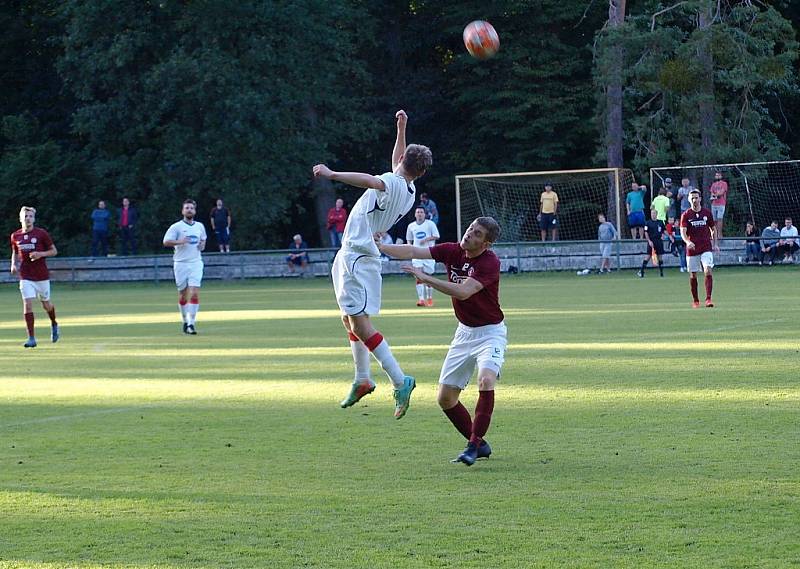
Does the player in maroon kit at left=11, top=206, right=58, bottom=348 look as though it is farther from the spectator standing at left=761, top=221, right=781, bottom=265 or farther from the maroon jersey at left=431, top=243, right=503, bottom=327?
the spectator standing at left=761, top=221, right=781, bottom=265

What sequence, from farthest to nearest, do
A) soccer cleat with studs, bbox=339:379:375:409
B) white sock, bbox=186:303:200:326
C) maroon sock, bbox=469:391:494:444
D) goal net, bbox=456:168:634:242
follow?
goal net, bbox=456:168:634:242
white sock, bbox=186:303:200:326
soccer cleat with studs, bbox=339:379:375:409
maroon sock, bbox=469:391:494:444

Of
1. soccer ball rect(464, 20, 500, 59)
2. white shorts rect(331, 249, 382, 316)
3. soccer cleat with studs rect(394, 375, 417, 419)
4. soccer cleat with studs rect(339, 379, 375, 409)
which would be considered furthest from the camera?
soccer ball rect(464, 20, 500, 59)

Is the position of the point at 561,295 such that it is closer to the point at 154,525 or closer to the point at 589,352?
the point at 589,352

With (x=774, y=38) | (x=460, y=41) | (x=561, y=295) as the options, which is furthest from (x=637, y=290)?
(x=460, y=41)

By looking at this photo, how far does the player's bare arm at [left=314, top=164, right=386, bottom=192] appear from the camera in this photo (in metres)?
9.85

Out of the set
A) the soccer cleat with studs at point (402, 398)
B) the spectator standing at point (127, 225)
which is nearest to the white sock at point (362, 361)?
the soccer cleat with studs at point (402, 398)

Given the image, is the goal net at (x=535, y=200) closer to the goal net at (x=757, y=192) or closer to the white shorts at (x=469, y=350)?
the goal net at (x=757, y=192)

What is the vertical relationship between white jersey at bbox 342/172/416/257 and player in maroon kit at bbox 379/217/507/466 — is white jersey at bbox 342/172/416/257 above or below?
above

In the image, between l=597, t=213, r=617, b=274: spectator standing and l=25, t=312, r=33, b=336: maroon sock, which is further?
l=597, t=213, r=617, b=274: spectator standing

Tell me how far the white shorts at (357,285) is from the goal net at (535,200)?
103 ft

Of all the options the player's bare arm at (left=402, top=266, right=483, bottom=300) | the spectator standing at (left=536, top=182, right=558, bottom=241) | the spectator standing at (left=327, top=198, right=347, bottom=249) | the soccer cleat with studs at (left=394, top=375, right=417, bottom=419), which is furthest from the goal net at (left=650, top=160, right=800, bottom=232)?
the player's bare arm at (left=402, top=266, right=483, bottom=300)

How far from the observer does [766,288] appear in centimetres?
2816

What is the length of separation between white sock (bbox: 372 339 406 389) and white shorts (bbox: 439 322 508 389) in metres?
1.48

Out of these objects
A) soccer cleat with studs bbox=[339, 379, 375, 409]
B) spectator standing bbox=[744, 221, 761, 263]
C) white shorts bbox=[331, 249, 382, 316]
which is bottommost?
spectator standing bbox=[744, 221, 761, 263]
